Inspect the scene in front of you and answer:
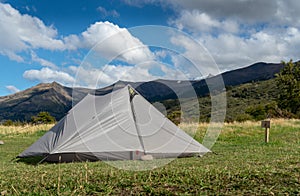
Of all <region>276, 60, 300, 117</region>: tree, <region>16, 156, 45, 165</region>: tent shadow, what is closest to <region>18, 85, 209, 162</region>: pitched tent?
<region>16, 156, 45, 165</region>: tent shadow

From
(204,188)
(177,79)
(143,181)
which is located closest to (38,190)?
(143,181)

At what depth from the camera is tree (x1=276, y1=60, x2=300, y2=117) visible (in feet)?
202

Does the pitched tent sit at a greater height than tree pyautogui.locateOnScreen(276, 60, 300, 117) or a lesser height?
lesser

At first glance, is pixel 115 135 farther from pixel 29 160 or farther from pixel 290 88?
pixel 290 88

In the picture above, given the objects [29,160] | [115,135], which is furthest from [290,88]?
[29,160]

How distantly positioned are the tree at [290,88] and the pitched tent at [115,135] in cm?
5354

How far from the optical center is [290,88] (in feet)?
205

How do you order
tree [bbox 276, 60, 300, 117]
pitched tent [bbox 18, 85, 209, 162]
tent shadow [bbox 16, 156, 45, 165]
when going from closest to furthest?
pitched tent [bbox 18, 85, 209, 162]
tent shadow [bbox 16, 156, 45, 165]
tree [bbox 276, 60, 300, 117]

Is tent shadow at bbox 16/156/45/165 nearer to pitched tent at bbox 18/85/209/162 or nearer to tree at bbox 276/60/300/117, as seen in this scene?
pitched tent at bbox 18/85/209/162

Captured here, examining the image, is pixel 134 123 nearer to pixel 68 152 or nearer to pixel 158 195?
pixel 68 152

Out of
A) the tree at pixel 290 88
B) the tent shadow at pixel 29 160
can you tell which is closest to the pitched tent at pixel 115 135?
the tent shadow at pixel 29 160

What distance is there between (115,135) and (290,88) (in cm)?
5789

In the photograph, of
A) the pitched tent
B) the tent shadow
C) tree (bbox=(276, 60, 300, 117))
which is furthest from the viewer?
A: tree (bbox=(276, 60, 300, 117))

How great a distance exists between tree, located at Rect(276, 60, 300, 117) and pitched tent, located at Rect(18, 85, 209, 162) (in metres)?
53.5
